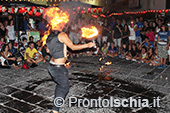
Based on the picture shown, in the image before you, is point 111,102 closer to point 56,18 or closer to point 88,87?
point 88,87

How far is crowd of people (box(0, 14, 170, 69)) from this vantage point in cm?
746

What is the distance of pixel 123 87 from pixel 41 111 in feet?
7.99

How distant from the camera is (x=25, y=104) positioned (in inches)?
156

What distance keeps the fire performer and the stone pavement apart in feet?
2.45

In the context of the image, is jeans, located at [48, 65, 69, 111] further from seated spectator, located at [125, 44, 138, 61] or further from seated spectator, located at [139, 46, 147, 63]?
seated spectator, located at [125, 44, 138, 61]

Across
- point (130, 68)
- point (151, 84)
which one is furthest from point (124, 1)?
point (151, 84)

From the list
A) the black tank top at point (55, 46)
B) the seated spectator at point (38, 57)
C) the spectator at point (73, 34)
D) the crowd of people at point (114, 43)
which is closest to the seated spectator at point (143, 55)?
the crowd of people at point (114, 43)

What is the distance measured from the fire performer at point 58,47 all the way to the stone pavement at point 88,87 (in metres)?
0.75

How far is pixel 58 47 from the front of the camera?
312 centimetres

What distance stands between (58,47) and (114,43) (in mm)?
7393

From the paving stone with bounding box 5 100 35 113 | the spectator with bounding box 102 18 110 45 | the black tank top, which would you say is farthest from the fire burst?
the spectator with bounding box 102 18 110 45

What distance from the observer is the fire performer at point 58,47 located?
3.08 m

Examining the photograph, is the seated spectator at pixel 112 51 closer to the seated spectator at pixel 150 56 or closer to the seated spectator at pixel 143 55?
the seated spectator at pixel 143 55

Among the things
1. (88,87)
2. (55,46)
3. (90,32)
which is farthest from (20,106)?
(90,32)
